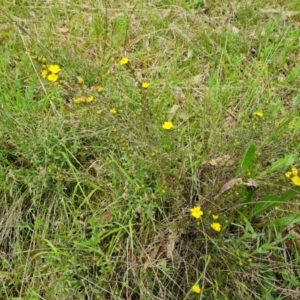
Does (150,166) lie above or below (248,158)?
below

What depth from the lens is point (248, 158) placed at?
4.69ft

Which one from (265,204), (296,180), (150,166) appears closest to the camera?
(296,180)

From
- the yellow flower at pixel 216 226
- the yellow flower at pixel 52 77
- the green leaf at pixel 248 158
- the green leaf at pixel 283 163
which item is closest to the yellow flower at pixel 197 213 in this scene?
the yellow flower at pixel 216 226

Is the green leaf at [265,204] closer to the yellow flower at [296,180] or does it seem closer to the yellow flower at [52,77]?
the yellow flower at [296,180]

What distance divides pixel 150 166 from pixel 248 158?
365 mm

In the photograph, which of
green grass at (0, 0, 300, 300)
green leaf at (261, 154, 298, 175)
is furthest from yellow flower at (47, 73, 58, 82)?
green leaf at (261, 154, 298, 175)

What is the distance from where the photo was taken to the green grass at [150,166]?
146 centimetres

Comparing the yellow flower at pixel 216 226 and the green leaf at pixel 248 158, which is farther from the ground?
the green leaf at pixel 248 158

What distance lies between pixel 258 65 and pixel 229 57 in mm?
153

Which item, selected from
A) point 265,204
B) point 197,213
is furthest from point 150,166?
point 265,204

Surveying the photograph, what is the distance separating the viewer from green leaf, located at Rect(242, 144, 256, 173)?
4.57ft

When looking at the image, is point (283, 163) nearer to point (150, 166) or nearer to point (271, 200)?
point (271, 200)

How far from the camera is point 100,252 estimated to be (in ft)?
4.81

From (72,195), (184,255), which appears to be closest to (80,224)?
(72,195)
